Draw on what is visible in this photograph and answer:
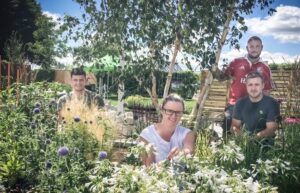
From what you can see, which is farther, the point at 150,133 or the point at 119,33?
the point at 119,33

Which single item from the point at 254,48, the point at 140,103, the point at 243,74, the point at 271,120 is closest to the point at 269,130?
the point at 271,120

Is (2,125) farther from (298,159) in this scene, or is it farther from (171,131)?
(298,159)

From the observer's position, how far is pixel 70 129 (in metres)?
3.52

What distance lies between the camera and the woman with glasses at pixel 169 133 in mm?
2953

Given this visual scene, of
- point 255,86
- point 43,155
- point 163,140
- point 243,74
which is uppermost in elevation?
point 243,74

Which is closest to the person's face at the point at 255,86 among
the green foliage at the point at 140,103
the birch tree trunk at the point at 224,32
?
the birch tree trunk at the point at 224,32

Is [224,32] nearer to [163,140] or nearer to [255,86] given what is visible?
[255,86]

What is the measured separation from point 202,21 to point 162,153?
2.65m

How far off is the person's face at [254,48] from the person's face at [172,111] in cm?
172

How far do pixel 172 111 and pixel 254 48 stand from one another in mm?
1777

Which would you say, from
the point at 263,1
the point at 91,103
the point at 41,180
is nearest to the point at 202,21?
the point at 263,1

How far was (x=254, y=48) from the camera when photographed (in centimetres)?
429

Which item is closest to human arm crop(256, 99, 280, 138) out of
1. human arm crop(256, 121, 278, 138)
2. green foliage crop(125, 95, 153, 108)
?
human arm crop(256, 121, 278, 138)

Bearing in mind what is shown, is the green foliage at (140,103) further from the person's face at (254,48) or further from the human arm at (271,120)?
the human arm at (271,120)
